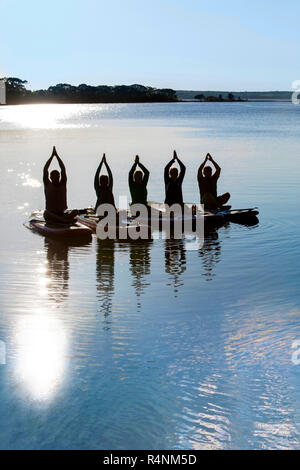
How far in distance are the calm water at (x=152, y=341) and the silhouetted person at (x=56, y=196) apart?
84 cm

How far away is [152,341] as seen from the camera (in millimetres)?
12016

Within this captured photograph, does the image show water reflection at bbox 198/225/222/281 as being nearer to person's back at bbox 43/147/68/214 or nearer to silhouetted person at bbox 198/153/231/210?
silhouetted person at bbox 198/153/231/210

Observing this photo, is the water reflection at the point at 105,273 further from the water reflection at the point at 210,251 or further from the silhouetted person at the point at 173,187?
the silhouetted person at the point at 173,187

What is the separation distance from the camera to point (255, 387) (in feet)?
33.6

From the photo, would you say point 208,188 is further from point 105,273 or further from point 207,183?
point 105,273

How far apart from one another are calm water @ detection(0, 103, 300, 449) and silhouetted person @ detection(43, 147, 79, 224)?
2.76 feet

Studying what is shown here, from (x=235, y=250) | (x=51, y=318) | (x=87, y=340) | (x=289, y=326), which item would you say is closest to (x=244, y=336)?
(x=289, y=326)

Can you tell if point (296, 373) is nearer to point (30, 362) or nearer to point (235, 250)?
point (30, 362)

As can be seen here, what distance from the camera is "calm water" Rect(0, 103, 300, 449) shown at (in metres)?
9.26

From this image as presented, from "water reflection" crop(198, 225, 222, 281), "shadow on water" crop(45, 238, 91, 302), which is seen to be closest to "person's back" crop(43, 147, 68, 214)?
"shadow on water" crop(45, 238, 91, 302)

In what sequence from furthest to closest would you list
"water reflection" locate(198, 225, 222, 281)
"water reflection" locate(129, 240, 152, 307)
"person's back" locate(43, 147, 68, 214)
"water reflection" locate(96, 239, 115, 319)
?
"person's back" locate(43, 147, 68, 214)
"water reflection" locate(198, 225, 222, 281)
"water reflection" locate(129, 240, 152, 307)
"water reflection" locate(96, 239, 115, 319)

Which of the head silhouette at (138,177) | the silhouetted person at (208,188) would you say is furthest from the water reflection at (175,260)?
the silhouetted person at (208,188)

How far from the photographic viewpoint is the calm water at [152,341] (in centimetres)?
926

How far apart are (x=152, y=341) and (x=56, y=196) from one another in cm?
902
